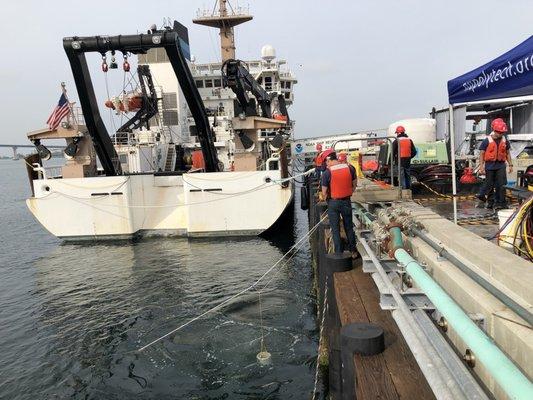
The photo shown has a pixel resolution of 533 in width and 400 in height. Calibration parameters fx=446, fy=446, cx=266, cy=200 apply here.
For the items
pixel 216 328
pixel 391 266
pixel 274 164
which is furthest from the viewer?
pixel 274 164

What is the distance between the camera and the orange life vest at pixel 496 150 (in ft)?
27.0

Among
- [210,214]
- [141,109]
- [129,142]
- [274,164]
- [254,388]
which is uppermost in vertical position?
[141,109]

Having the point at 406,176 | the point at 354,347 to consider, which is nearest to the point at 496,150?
the point at 406,176

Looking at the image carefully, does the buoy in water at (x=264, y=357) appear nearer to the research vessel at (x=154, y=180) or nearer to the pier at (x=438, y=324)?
the pier at (x=438, y=324)

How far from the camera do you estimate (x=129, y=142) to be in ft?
63.1

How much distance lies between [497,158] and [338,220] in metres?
4.03

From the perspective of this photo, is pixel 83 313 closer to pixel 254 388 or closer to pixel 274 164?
pixel 254 388

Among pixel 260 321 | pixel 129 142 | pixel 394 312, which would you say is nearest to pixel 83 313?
pixel 260 321

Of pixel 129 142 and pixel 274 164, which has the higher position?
pixel 129 142

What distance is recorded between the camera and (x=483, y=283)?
3475mm

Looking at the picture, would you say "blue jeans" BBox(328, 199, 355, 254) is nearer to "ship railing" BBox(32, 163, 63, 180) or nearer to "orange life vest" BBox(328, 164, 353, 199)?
"orange life vest" BBox(328, 164, 353, 199)

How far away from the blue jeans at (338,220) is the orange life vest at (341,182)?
104 millimetres

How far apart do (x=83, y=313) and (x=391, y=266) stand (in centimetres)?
653

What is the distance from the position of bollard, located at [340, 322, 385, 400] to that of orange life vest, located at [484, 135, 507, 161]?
6.12 metres
